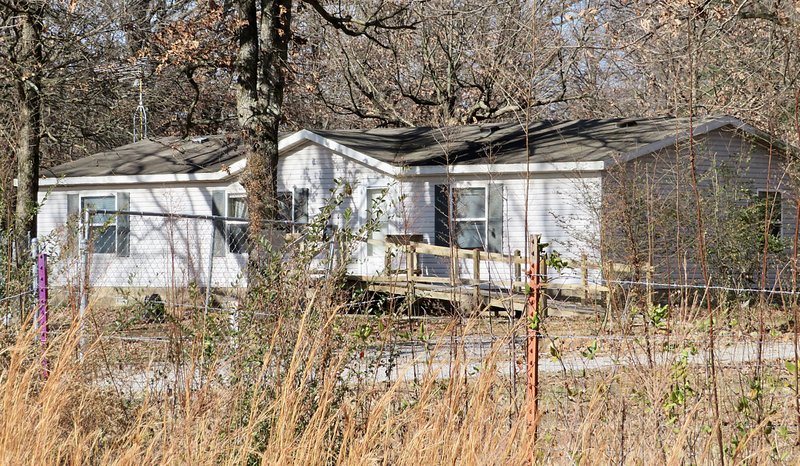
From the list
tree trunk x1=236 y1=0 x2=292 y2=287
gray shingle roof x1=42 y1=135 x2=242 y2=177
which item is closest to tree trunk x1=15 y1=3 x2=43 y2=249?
tree trunk x1=236 y1=0 x2=292 y2=287

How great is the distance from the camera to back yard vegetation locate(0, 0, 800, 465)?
489cm

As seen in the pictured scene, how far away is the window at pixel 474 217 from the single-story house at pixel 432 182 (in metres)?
0.02

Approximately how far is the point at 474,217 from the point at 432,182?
106 cm

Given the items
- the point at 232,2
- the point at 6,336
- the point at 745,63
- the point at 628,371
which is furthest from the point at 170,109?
the point at 628,371

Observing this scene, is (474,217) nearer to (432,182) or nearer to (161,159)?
(432,182)

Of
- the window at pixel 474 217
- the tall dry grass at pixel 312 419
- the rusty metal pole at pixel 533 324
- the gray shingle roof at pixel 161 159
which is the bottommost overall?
the tall dry grass at pixel 312 419

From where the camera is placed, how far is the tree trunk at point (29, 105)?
15766 millimetres

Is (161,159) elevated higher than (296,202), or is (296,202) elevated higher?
(161,159)

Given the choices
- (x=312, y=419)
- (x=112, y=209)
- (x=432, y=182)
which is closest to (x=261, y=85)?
(x=432, y=182)

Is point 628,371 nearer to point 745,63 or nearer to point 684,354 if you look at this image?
point 684,354

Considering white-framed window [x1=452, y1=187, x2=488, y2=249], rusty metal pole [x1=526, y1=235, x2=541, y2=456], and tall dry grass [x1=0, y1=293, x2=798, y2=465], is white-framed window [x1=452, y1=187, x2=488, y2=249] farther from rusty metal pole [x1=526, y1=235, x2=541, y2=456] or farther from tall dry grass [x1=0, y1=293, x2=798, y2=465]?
rusty metal pole [x1=526, y1=235, x2=541, y2=456]

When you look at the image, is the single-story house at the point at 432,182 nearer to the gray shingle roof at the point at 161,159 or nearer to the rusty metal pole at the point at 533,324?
the gray shingle roof at the point at 161,159

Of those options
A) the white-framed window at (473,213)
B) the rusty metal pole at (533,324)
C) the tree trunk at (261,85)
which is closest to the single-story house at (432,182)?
the white-framed window at (473,213)

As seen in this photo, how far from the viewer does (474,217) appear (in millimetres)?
19438
